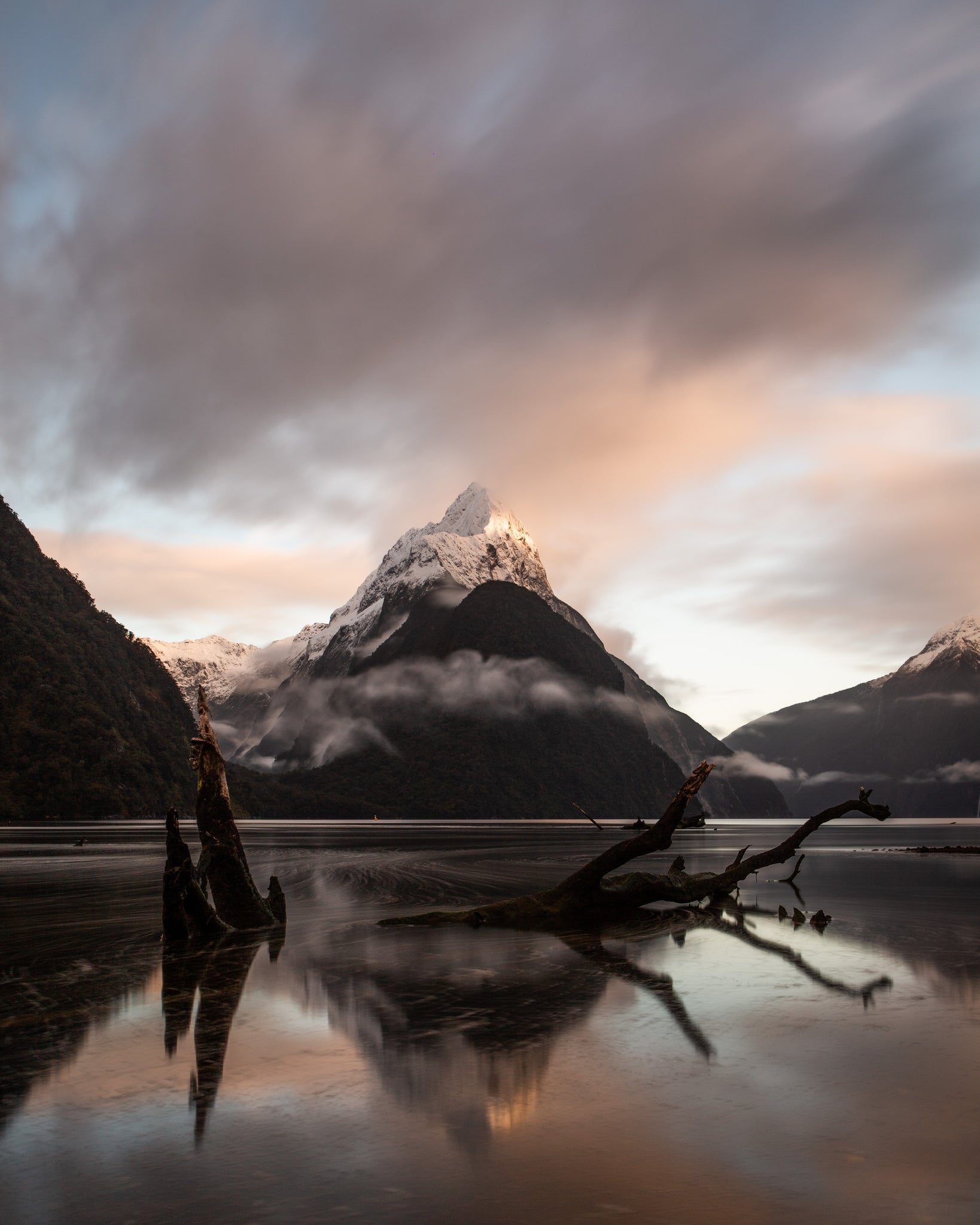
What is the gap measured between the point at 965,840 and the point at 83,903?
10490 cm

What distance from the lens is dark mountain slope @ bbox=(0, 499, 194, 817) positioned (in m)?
143

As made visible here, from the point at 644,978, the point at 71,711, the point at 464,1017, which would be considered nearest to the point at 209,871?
the point at 644,978

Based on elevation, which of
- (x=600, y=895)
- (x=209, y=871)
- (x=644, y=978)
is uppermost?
(x=209, y=871)

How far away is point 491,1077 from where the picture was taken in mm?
11305

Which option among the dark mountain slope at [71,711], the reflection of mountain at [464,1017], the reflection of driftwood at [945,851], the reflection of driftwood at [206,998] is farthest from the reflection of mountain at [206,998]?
the dark mountain slope at [71,711]

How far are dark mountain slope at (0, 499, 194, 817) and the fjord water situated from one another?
131 m

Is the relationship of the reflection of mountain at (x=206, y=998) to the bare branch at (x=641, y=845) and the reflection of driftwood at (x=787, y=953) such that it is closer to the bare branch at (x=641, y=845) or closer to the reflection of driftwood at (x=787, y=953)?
the bare branch at (x=641, y=845)

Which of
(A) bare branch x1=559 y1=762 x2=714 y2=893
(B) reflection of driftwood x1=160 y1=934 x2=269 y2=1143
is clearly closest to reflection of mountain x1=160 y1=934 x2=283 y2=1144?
(B) reflection of driftwood x1=160 y1=934 x2=269 y2=1143

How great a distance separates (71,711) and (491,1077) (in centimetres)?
15381

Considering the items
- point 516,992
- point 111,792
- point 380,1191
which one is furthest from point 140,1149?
point 111,792

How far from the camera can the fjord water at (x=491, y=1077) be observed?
8.04m

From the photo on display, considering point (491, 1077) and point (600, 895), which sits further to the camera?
point (600, 895)

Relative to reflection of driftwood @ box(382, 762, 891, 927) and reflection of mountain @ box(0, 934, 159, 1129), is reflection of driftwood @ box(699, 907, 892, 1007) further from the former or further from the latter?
reflection of mountain @ box(0, 934, 159, 1129)

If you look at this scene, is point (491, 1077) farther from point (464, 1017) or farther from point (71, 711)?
point (71, 711)
